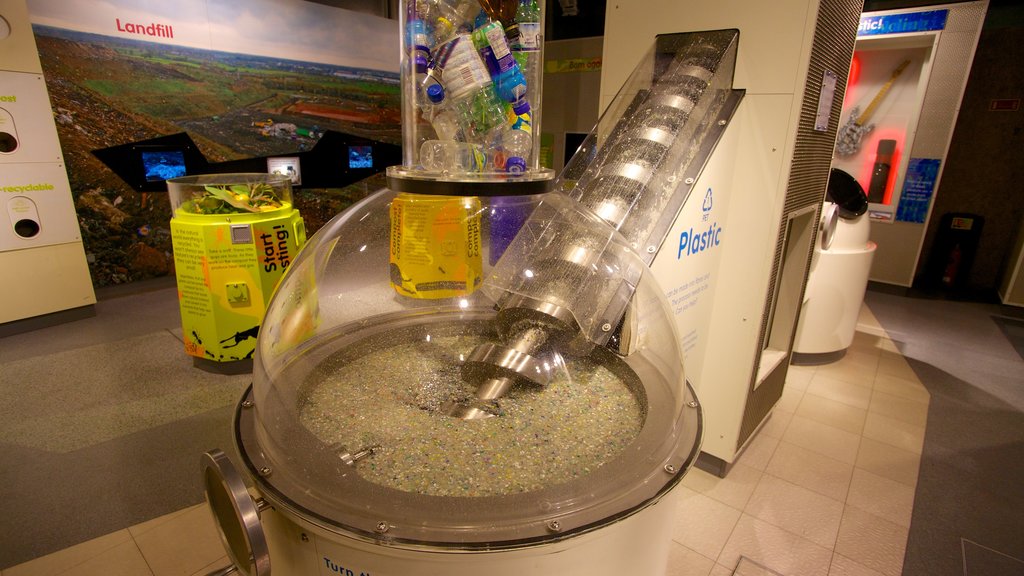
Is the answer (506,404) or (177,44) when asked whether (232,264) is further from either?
(177,44)

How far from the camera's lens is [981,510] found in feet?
7.51

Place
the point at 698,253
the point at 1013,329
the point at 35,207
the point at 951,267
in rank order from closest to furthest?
the point at 698,253 → the point at 35,207 → the point at 1013,329 → the point at 951,267

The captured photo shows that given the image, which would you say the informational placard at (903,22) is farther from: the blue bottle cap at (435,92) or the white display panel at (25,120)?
the white display panel at (25,120)

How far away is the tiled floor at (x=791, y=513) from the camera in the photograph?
194cm

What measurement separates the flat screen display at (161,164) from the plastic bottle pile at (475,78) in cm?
466

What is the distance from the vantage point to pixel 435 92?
1.21 m

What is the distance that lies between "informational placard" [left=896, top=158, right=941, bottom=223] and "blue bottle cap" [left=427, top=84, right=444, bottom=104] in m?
5.64

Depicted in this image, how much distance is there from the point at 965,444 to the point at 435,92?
10.9 feet

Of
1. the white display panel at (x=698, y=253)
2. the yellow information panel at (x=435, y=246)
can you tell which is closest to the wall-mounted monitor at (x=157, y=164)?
the yellow information panel at (x=435, y=246)

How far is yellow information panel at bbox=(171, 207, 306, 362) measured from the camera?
312 cm

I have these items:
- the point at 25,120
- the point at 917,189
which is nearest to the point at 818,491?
the point at 917,189

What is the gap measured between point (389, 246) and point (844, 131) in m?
6.07

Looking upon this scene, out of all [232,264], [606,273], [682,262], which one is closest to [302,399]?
[606,273]

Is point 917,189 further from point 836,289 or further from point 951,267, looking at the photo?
point 836,289
